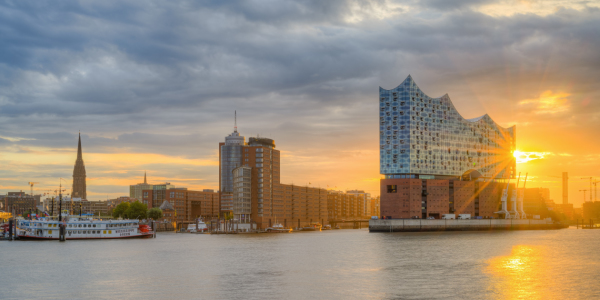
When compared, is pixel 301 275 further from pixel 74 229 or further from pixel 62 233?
pixel 74 229

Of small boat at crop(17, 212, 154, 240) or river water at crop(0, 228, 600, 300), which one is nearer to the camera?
river water at crop(0, 228, 600, 300)

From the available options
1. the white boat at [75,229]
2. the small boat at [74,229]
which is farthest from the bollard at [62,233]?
the white boat at [75,229]

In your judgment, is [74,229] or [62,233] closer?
[62,233]

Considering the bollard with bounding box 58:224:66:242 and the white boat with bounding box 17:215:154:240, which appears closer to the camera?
the bollard with bounding box 58:224:66:242

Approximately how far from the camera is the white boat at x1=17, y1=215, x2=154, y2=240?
150 metres

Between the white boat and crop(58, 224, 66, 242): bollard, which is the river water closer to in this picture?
crop(58, 224, 66, 242): bollard

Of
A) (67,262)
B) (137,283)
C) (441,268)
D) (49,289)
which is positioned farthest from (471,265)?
(67,262)

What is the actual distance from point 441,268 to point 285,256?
98.3ft

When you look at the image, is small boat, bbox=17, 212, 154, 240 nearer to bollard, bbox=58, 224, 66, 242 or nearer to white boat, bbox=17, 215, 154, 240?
white boat, bbox=17, 215, 154, 240

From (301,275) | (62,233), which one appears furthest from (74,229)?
(301,275)

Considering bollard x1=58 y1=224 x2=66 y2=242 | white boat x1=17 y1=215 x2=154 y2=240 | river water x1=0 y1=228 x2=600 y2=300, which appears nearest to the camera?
river water x1=0 y1=228 x2=600 y2=300

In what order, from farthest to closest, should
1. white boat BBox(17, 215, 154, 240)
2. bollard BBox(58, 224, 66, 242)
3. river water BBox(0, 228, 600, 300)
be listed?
white boat BBox(17, 215, 154, 240) → bollard BBox(58, 224, 66, 242) → river water BBox(0, 228, 600, 300)

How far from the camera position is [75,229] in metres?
154

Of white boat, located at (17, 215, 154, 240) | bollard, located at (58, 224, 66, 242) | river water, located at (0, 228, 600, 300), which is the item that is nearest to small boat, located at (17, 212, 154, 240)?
white boat, located at (17, 215, 154, 240)
